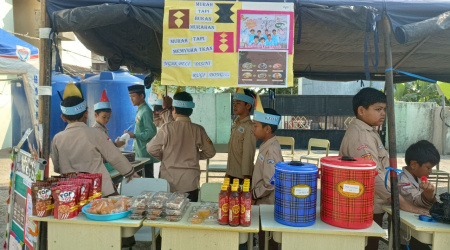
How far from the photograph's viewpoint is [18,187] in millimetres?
3021

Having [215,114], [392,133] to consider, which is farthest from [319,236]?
[215,114]

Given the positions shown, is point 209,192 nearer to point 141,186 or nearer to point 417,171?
point 141,186

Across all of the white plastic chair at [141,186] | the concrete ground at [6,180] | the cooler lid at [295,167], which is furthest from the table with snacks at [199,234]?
the concrete ground at [6,180]

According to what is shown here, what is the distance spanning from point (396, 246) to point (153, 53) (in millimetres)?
3995

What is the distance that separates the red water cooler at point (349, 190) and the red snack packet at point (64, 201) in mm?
1795

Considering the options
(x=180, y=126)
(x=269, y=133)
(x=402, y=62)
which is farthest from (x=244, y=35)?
(x=402, y=62)

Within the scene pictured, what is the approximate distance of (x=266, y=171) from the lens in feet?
9.13

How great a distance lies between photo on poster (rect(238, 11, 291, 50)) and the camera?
261 centimetres

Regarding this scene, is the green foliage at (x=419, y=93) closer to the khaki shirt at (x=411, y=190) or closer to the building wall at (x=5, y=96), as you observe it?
the khaki shirt at (x=411, y=190)

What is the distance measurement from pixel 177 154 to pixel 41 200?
145 centimetres

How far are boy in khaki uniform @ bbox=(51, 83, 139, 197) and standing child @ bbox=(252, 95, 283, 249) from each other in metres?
1.24

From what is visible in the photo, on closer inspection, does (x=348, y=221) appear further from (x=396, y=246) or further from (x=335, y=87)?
(x=335, y=87)

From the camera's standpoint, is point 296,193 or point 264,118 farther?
point 264,118

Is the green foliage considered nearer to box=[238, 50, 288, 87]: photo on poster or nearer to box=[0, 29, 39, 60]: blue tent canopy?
box=[238, 50, 288, 87]: photo on poster
